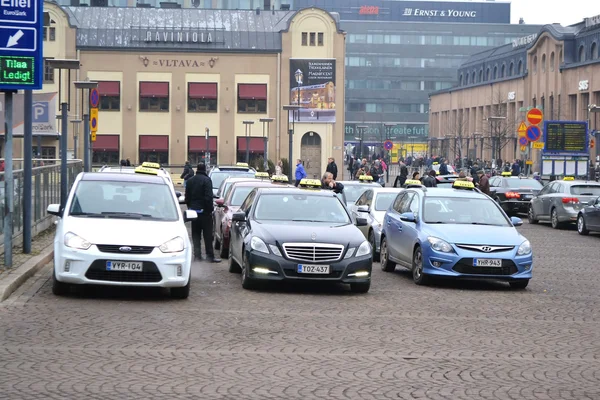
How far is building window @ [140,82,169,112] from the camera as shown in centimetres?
7362

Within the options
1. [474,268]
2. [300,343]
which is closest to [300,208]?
[474,268]

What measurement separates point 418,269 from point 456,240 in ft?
2.82

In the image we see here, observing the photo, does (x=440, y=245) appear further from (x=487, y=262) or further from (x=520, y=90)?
(x=520, y=90)

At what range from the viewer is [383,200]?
921 inches

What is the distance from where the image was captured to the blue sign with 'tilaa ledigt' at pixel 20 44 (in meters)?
16.6

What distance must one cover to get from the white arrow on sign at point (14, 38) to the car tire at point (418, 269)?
6837mm

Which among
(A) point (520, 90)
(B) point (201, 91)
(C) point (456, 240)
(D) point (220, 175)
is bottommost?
(C) point (456, 240)

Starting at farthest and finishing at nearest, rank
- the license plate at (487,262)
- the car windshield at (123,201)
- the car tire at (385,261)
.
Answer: the car tire at (385,261) < the license plate at (487,262) < the car windshield at (123,201)

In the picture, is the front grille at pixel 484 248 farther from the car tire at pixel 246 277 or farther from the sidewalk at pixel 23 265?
the sidewalk at pixel 23 265

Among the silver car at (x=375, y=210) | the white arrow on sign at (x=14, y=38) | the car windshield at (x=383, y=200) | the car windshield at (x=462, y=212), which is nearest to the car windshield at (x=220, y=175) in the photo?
the silver car at (x=375, y=210)

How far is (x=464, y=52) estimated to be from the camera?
142875 mm

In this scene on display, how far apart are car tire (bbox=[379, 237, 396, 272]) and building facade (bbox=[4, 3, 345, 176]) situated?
5378cm

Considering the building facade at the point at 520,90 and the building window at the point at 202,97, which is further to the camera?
the building facade at the point at 520,90

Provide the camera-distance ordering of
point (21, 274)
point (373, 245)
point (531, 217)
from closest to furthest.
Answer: point (21, 274) < point (373, 245) < point (531, 217)
